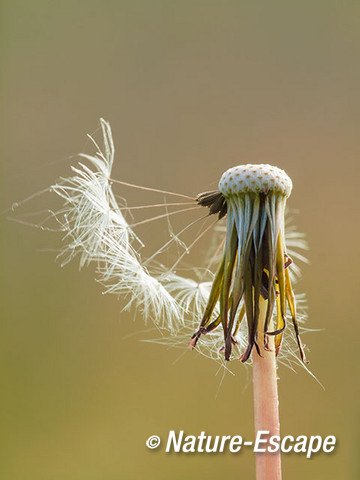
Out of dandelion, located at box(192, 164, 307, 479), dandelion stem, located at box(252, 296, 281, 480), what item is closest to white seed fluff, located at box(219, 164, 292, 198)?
dandelion, located at box(192, 164, 307, 479)

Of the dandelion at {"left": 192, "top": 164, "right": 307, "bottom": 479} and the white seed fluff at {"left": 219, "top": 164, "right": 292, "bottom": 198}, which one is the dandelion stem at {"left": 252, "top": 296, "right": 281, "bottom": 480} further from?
the white seed fluff at {"left": 219, "top": 164, "right": 292, "bottom": 198}

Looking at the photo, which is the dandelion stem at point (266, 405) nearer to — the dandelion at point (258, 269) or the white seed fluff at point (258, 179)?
the dandelion at point (258, 269)

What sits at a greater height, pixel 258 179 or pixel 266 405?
pixel 258 179

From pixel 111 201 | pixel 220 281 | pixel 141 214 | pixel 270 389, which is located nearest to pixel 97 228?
pixel 111 201

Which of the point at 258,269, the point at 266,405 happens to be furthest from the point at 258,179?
the point at 266,405

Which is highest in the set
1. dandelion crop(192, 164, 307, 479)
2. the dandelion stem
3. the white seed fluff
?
the white seed fluff

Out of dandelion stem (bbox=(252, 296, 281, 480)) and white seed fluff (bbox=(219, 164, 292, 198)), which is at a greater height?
white seed fluff (bbox=(219, 164, 292, 198))

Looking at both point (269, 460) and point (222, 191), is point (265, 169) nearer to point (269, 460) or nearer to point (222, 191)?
point (222, 191)

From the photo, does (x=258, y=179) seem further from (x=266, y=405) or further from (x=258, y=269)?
(x=266, y=405)
